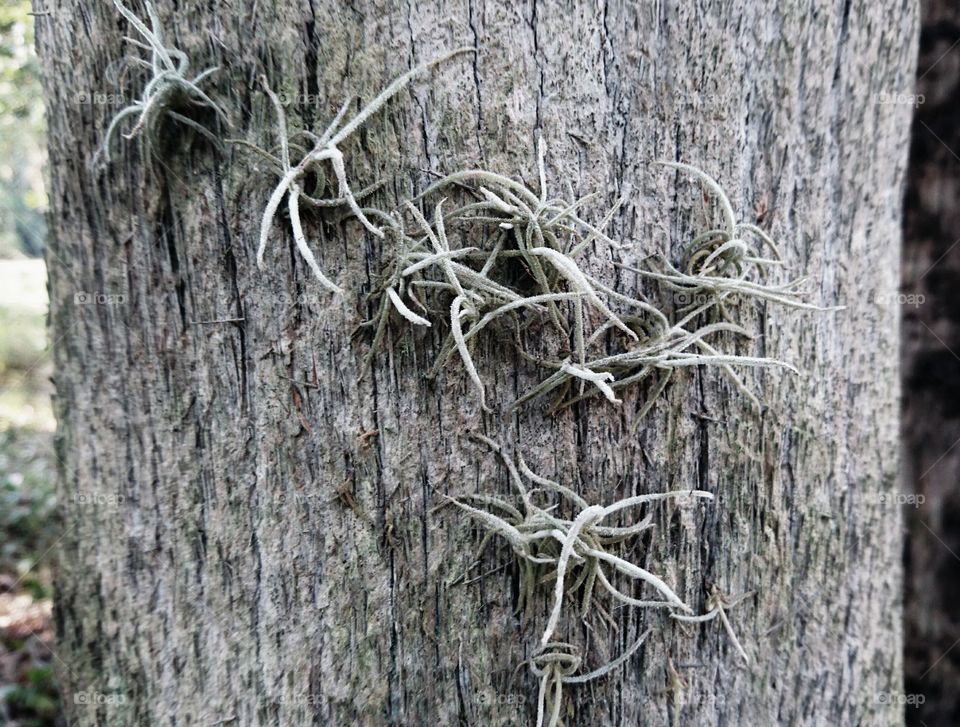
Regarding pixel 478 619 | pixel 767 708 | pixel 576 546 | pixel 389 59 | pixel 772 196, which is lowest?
pixel 767 708

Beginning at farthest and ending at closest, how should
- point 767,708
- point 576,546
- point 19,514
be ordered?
point 19,514 < point 767,708 < point 576,546

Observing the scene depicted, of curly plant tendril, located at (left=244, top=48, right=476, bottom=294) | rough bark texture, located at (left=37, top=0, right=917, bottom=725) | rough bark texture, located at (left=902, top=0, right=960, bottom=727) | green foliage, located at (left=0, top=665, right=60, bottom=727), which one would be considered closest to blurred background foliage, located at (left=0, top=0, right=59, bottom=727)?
green foliage, located at (left=0, top=665, right=60, bottom=727)

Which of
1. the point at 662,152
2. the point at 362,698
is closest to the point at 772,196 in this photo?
the point at 662,152

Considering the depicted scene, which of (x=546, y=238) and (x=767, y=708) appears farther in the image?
(x=767, y=708)

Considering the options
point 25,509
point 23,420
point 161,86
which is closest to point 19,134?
point 23,420

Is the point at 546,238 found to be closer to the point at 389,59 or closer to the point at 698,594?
the point at 389,59

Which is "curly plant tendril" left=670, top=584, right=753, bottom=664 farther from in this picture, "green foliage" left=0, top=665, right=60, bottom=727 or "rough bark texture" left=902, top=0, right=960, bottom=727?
"green foliage" left=0, top=665, right=60, bottom=727
